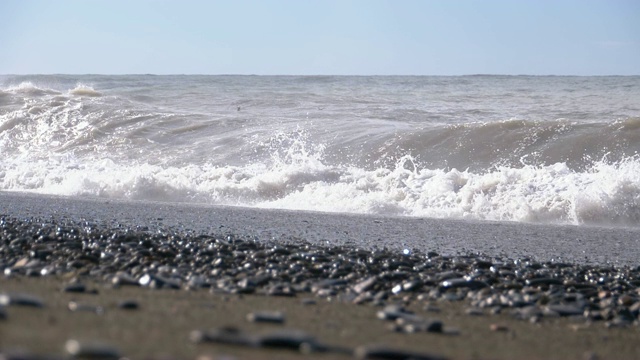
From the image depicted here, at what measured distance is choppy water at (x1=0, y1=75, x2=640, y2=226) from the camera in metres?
8.75

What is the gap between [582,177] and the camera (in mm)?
8969

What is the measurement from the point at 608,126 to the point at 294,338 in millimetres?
10509

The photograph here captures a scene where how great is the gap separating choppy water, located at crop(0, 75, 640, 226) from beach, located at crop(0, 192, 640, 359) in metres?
1.69

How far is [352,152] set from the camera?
462 inches

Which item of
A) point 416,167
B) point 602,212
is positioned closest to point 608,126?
point 416,167

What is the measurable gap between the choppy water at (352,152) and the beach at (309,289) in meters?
1.69

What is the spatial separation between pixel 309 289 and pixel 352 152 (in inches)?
318

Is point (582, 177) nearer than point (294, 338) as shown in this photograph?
No

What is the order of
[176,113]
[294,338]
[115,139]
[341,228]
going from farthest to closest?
[176,113], [115,139], [341,228], [294,338]

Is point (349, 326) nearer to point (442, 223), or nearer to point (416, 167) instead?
point (442, 223)

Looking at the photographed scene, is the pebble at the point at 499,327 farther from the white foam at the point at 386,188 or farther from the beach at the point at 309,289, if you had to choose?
the white foam at the point at 386,188

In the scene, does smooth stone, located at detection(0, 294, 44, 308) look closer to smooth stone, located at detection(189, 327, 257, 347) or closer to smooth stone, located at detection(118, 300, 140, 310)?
smooth stone, located at detection(118, 300, 140, 310)

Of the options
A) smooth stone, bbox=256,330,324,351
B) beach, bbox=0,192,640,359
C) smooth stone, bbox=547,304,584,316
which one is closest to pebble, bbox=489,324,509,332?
beach, bbox=0,192,640,359

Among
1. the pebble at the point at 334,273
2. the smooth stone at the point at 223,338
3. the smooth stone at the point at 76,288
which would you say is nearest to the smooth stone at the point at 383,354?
the smooth stone at the point at 223,338
